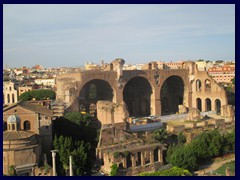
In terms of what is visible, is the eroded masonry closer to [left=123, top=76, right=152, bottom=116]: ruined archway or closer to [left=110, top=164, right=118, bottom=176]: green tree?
[left=123, top=76, right=152, bottom=116]: ruined archway

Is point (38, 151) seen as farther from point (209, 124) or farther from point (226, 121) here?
point (226, 121)

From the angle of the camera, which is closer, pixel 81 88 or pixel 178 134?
pixel 178 134

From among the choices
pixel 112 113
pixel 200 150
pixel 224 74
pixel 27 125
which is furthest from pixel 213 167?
pixel 224 74

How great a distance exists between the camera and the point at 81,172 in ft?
48.6

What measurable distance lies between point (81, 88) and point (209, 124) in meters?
9.72

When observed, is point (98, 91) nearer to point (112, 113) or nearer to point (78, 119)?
point (112, 113)

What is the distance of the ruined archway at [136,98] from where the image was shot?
101 ft

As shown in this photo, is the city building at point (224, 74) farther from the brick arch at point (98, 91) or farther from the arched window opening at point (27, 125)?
the arched window opening at point (27, 125)

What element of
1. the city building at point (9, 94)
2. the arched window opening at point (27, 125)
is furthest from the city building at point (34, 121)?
the city building at point (9, 94)

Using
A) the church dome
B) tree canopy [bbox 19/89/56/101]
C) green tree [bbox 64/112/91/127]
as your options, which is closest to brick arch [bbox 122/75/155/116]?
tree canopy [bbox 19/89/56/101]

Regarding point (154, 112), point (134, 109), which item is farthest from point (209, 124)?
point (134, 109)

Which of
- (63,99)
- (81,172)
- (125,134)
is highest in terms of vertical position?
(63,99)

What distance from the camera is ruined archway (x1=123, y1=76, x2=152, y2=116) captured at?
30.8 m

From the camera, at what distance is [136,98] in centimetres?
3116
